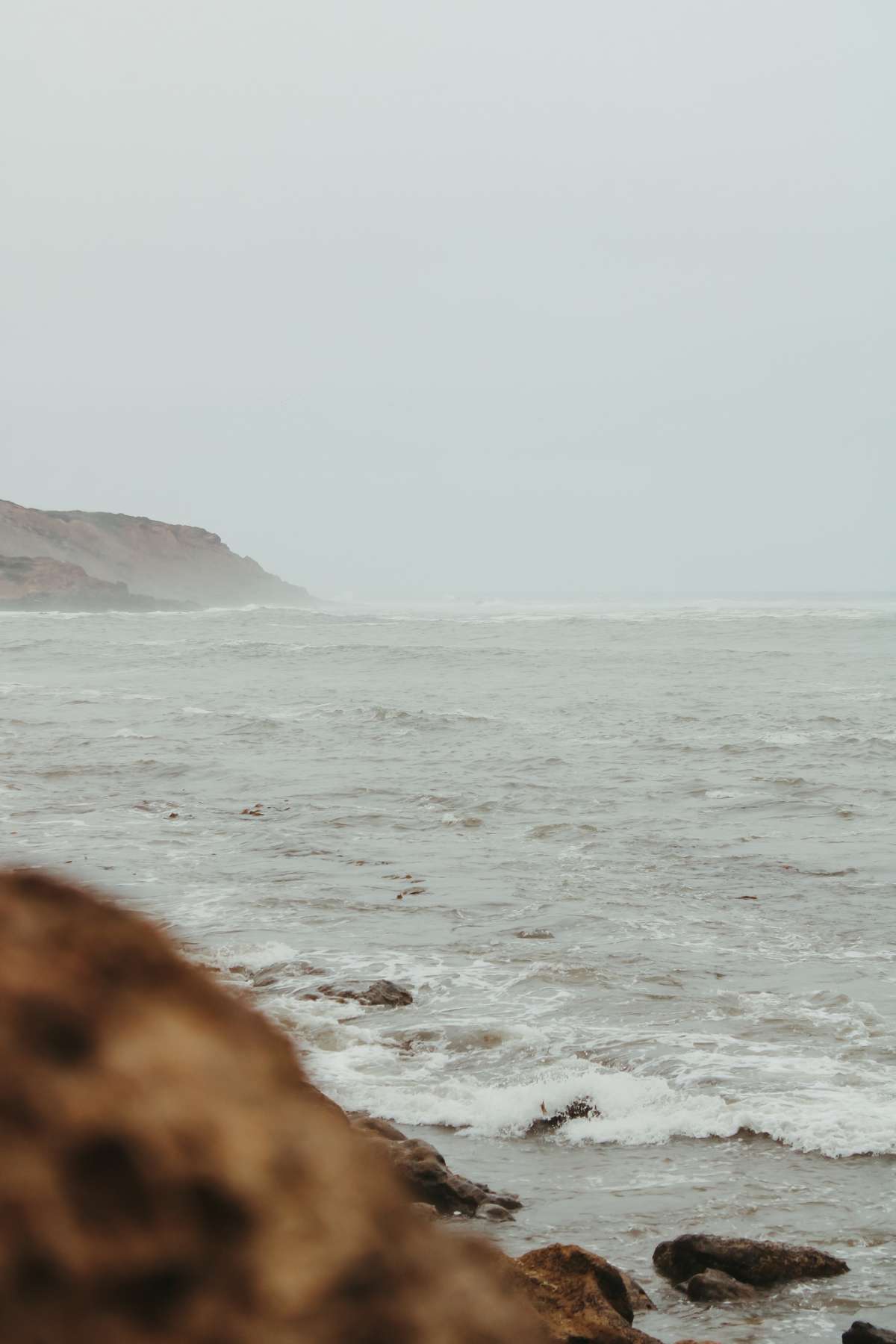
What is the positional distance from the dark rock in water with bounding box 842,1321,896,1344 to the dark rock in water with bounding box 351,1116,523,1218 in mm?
1772

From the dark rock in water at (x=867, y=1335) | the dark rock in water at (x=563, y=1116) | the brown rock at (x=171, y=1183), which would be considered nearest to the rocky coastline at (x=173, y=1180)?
the brown rock at (x=171, y=1183)

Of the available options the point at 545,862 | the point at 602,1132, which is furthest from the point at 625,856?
the point at 602,1132

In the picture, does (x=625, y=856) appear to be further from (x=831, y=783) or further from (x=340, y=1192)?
(x=340, y=1192)

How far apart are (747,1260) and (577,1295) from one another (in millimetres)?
1291

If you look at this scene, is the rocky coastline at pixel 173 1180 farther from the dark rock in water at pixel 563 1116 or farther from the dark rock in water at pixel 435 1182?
the dark rock in water at pixel 563 1116

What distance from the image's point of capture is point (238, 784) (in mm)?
17875

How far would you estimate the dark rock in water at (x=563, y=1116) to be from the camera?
6.89 m

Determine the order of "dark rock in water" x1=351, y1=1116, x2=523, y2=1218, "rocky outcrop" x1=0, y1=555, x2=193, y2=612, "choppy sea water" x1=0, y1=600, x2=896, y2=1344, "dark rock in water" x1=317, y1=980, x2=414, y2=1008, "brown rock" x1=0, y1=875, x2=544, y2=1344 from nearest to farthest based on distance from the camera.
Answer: "brown rock" x1=0, y1=875, x2=544, y2=1344 → "dark rock in water" x1=351, y1=1116, x2=523, y2=1218 → "choppy sea water" x1=0, y1=600, x2=896, y2=1344 → "dark rock in water" x1=317, y1=980, x2=414, y2=1008 → "rocky outcrop" x1=0, y1=555, x2=193, y2=612

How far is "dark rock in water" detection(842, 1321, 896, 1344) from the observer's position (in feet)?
14.4

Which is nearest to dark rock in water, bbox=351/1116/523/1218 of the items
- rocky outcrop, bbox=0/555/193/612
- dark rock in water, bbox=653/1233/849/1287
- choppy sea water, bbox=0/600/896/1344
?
choppy sea water, bbox=0/600/896/1344

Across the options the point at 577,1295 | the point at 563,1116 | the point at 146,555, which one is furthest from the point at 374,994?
the point at 146,555

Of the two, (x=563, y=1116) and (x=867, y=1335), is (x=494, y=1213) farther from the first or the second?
(x=867, y=1335)

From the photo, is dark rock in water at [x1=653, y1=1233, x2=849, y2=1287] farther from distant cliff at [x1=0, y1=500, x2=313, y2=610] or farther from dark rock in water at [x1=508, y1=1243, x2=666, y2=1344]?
distant cliff at [x1=0, y1=500, x2=313, y2=610]

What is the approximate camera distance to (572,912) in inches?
439
